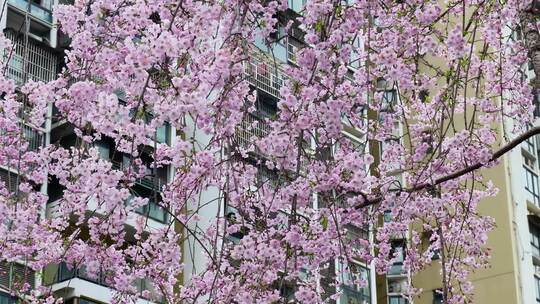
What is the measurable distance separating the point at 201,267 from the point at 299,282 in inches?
367

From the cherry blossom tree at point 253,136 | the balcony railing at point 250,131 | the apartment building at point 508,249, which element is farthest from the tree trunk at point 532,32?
the apartment building at point 508,249

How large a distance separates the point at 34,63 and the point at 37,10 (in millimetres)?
935

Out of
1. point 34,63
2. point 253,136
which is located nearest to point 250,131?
point 34,63

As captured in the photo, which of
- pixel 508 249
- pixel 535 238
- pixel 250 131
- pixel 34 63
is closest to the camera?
pixel 250 131

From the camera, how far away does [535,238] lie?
2217 cm

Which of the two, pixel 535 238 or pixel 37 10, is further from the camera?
pixel 535 238

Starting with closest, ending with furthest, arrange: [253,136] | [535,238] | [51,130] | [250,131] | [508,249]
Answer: [253,136]
[250,131]
[51,130]
[508,249]
[535,238]

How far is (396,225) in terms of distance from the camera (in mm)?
8773

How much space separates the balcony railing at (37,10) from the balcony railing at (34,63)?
46cm

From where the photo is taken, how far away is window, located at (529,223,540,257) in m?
21.9

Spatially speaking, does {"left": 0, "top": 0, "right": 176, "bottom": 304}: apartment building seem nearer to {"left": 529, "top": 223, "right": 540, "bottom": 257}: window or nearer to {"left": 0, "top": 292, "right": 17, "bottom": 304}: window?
{"left": 0, "top": 292, "right": 17, "bottom": 304}: window

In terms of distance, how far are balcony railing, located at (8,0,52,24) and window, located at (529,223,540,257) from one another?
445 inches

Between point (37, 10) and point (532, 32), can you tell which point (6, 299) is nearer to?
point (37, 10)

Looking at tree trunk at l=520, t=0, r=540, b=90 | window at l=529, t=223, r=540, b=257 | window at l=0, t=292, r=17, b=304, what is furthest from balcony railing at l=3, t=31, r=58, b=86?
window at l=529, t=223, r=540, b=257
